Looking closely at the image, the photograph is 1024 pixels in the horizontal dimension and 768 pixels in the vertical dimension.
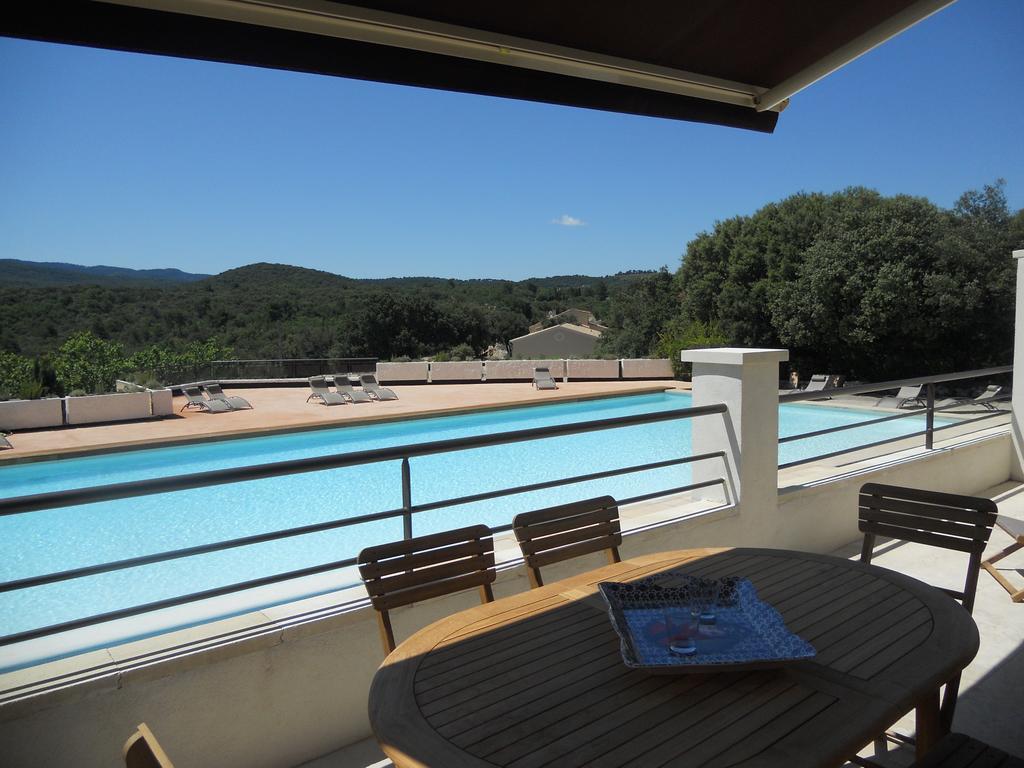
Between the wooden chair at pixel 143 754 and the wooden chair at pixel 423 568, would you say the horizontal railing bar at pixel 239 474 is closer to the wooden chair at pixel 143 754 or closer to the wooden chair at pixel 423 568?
the wooden chair at pixel 423 568

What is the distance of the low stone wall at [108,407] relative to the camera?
45.9 ft

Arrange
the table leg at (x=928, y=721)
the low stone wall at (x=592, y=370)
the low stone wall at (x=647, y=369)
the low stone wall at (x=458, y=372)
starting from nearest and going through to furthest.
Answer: the table leg at (x=928, y=721), the low stone wall at (x=647, y=369), the low stone wall at (x=592, y=370), the low stone wall at (x=458, y=372)

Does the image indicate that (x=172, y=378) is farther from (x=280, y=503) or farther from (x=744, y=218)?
(x=744, y=218)

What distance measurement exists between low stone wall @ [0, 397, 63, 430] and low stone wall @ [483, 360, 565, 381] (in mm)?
10689

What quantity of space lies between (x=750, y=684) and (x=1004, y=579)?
10.4ft

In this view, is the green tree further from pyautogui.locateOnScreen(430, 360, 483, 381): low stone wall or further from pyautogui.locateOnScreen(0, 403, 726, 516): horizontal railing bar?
pyautogui.locateOnScreen(0, 403, 726, 516): horizontal railing bar

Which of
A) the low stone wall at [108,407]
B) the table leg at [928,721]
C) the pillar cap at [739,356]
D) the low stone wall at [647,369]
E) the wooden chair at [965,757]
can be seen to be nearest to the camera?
the wooden chair at [965,757]

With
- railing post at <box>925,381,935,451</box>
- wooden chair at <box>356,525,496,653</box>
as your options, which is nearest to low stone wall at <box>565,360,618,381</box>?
railing post at <box>925,381,935,451</box>

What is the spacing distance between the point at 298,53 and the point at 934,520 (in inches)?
103

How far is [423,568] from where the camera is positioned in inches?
87.1

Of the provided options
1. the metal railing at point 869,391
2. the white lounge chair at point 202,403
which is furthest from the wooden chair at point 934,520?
the white lounge chair at point 202,403

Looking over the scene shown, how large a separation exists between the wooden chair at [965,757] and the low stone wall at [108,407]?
15.6 meters

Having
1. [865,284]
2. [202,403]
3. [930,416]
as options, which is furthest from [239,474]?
[865,284]

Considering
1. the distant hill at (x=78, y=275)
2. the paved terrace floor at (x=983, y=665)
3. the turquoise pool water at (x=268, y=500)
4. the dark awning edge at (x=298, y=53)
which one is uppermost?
the distant hill at (x=78, y=275)
